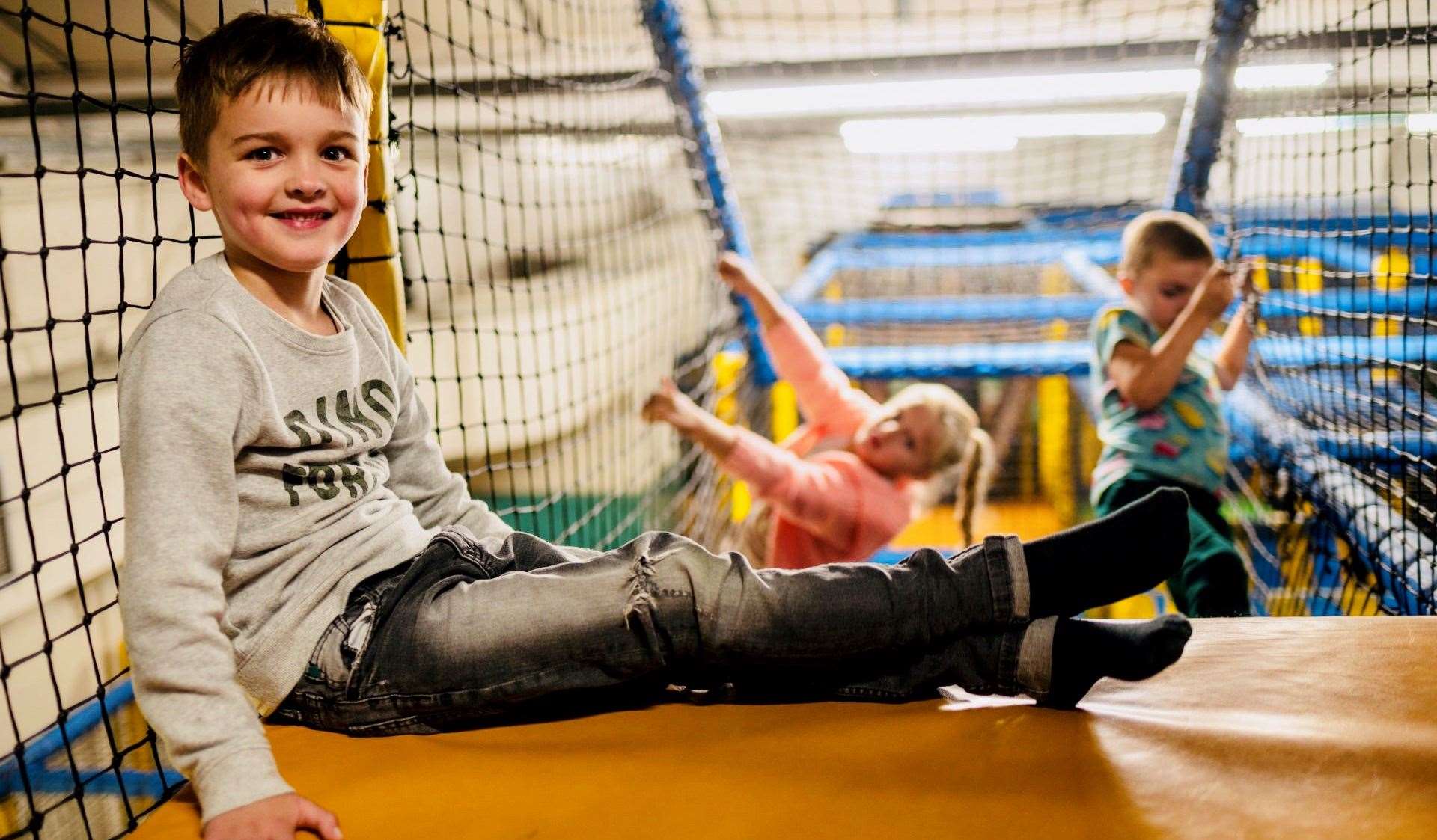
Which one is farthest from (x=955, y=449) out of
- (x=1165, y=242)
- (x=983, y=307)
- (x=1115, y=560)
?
(x=1115, y=560)

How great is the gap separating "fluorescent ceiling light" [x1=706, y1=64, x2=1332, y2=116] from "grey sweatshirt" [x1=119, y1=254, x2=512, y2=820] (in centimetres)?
185

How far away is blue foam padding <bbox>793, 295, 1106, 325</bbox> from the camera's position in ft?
9.18

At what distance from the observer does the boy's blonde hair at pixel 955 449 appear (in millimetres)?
1911

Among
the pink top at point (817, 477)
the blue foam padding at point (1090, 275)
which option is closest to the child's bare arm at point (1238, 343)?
the blue foam padding at point (1090, 275)

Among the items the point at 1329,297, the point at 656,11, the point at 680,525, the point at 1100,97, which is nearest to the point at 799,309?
the point at 680,525

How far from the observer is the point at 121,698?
171cm

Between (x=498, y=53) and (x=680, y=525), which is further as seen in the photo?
(x=498, y=53)

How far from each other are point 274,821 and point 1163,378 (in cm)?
148

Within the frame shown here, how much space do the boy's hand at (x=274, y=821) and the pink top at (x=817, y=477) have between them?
109 centimetres

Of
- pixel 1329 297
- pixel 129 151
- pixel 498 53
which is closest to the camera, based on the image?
pixel 1329 297

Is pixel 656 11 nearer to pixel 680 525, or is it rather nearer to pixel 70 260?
pixel 680 525

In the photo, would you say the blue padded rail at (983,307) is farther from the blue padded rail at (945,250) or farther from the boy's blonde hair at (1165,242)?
the boy's blonde hair at (1165,242)

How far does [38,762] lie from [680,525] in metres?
1.21

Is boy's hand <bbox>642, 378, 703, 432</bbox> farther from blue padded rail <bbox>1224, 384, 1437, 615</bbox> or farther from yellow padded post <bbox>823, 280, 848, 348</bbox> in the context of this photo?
yellow padded post <bbox>823, 280, 848, 348</bbox>
